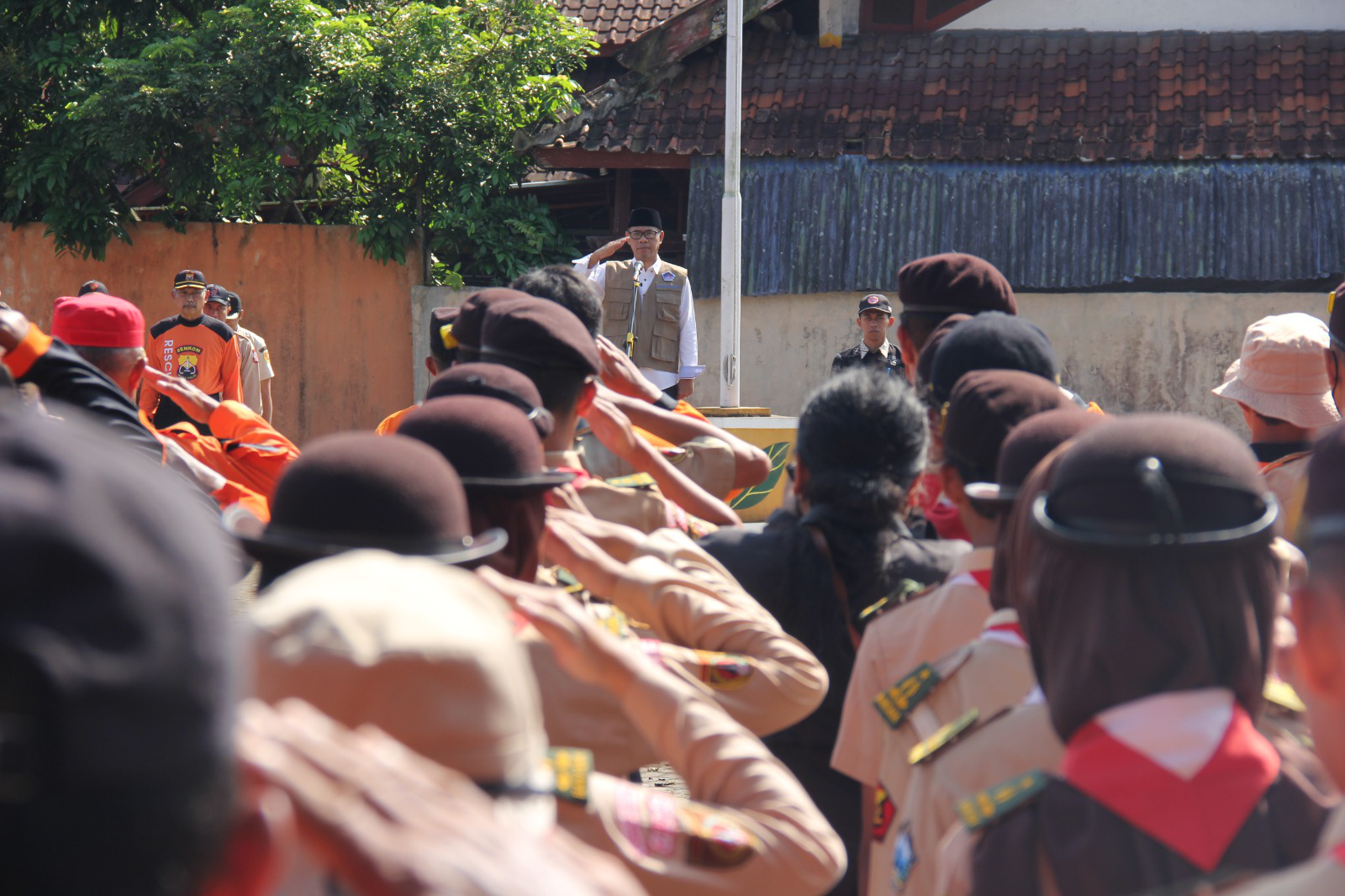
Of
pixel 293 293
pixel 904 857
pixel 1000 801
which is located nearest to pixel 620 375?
pixel 904 857

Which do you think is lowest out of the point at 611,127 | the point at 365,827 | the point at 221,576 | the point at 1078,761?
the point at 1078,761

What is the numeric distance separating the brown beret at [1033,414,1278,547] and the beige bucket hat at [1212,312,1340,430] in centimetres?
204

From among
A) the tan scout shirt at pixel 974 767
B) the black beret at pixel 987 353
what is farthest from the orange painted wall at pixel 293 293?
the tan scout shirt at pixel 974 767

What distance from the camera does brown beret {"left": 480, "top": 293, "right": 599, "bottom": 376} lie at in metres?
2.74

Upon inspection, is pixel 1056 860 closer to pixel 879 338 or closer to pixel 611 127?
pixel 879 338

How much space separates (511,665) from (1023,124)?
37.3 ft

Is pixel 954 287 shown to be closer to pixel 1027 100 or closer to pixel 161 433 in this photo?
pixel 161 433

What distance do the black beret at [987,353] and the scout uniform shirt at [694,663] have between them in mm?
919

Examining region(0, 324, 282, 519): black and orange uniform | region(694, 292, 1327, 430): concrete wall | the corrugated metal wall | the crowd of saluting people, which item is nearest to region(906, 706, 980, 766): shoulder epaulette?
the crowd of saluting people

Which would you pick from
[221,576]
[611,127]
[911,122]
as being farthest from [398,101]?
[221,576]

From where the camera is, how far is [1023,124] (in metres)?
11.6

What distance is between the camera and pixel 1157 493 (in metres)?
1.40

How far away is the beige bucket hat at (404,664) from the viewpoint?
1.06m

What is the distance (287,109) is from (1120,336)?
7305 mm
